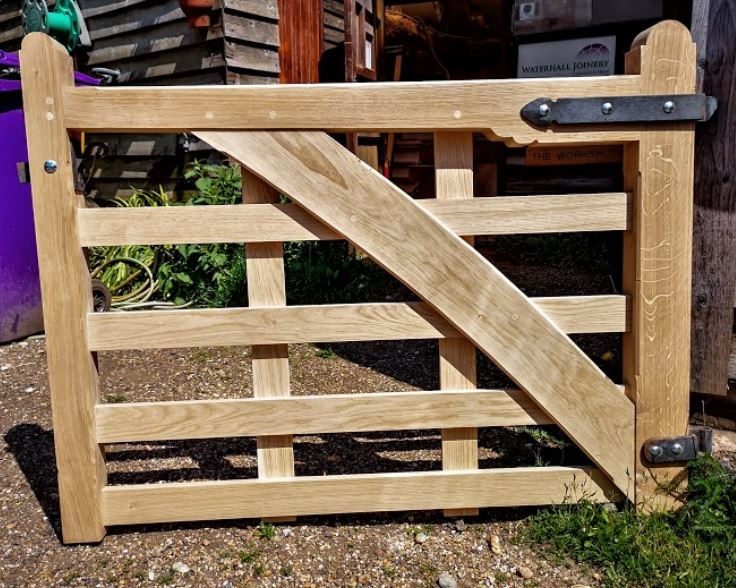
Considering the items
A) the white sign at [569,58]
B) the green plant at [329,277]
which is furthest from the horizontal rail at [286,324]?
the white sign at [569,58]

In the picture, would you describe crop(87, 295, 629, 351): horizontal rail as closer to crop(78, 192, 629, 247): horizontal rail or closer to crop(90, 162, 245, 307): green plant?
crop(78, 192, 629, 247): horizontal rail

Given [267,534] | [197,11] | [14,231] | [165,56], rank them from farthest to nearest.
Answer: [165,56] < [197,11] < [14,231] < [267,534]

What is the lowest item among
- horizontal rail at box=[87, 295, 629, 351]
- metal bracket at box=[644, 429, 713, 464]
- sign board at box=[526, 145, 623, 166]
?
metal bracket at box=[644, 429, 713, 464]

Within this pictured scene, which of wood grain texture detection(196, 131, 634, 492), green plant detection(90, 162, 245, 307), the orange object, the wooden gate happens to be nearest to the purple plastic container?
green plant detection(90, 162, 245, 307)

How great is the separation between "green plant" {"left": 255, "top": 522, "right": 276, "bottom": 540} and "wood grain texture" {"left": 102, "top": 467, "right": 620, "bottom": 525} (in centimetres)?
7

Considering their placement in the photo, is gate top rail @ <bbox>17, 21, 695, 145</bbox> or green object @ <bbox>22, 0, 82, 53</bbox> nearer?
gate top rail @ <bbox>17, 21, 695, 145</bbox>

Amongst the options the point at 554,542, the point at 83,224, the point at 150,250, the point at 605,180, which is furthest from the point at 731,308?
the point at 605,180

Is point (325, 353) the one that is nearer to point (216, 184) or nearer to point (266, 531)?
point (266, 531)

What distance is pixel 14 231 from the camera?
501 cm

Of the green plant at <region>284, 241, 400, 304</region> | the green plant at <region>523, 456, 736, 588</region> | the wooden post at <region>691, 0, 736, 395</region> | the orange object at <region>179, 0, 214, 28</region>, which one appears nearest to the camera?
the green plant at <region>523, 456, 736, 588</region>

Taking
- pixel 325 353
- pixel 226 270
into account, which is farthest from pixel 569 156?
pixel 325 353

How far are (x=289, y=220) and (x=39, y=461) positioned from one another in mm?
1848

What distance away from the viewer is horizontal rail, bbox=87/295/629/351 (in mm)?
2469

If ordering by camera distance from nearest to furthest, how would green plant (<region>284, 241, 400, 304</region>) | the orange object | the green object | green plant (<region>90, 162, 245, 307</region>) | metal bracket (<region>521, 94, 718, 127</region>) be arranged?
metal bracket (<region>521, 94, 718, 127</region>)
green plant (<region>284, 241, 400, 304</region>)
green plant (<region>90, 162, 245, 307</region>)
the orange object
the green object
